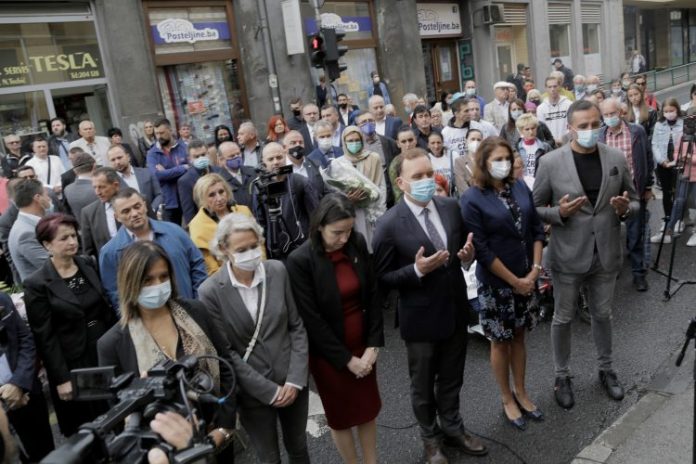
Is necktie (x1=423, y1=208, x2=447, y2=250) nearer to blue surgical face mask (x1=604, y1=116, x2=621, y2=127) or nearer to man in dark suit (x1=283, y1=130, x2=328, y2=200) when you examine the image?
man in dark suit (x1=283, y1=130, x2=328, y2=200)

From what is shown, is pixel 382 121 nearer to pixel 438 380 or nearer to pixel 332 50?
pixel 332 50

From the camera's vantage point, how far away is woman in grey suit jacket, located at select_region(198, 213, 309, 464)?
3034mm

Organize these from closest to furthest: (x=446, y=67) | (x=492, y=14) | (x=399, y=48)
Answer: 1. (x=399, y=48)
2. (x=492, y=14)
3. (x=446, y=67)

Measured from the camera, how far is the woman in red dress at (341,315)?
3211 millimetres

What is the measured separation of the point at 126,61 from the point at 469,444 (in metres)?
9.50

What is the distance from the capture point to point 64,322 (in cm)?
371

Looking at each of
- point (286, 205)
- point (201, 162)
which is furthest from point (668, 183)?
point (201, 162)

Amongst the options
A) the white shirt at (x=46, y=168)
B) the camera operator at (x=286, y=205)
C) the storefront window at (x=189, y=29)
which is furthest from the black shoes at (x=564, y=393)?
the storefront window at (x=189, y=29)

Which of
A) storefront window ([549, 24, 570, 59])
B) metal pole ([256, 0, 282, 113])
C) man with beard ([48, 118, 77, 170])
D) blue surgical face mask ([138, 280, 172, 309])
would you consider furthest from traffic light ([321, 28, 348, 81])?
storefront window ([549, 24, 570, 59])

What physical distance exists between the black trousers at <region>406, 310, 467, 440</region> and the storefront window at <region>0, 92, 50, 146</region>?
28.7ft

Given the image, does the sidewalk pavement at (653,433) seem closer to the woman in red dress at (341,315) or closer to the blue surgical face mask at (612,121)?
the woman in red dress at (341,315)

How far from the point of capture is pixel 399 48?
16281 millimetres

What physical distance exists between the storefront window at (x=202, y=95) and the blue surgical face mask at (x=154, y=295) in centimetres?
949

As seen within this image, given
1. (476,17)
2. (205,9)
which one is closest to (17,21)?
(205,9)
